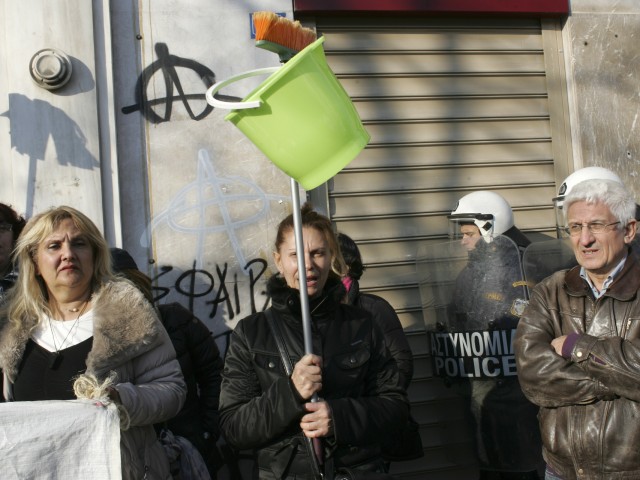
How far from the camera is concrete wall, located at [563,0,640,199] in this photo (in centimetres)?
618

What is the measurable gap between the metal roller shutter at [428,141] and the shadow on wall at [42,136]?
1.63 m

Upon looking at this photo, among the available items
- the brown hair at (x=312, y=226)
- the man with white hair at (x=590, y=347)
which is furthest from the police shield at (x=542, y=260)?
the brown hair at (x=312, y=226)

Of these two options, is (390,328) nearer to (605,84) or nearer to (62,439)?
(62,439)

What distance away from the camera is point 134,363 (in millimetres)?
3131

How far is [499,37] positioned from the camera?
244 inches

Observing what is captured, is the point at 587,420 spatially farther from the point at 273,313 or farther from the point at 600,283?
the point at 273,313

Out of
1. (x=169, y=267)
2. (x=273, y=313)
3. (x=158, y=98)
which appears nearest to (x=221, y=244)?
(x=169, y=267)

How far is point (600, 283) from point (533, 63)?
11.1 ft

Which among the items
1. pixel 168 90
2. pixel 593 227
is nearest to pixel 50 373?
pixel 593 227

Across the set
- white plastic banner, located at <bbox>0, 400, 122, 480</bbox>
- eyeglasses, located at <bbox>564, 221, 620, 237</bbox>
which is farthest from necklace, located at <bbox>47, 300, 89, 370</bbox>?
eyeglasses, located at <bbox>564, 221, 620, 237</bbox>

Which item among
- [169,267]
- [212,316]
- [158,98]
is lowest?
[212,316]

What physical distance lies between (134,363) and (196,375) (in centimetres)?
130

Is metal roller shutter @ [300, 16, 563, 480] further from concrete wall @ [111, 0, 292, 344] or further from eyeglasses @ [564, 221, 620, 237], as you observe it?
eyeglasses @ [564, 221, 620, 237]

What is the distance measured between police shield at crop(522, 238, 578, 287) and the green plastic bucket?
2138 millimetres
